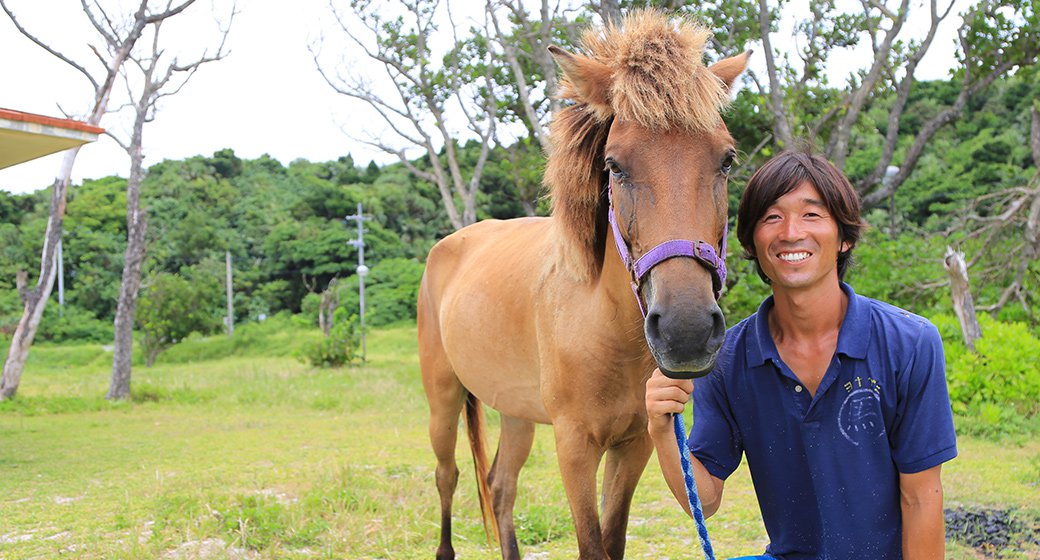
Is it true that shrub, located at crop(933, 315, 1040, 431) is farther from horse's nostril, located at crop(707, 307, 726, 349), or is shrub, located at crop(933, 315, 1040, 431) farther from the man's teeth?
horse's nostril, located at crop(707, 307, 726, 349)

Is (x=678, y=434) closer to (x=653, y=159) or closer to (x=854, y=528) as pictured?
(x=854, y=528)

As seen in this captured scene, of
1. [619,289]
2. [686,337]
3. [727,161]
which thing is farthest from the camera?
[619,289]

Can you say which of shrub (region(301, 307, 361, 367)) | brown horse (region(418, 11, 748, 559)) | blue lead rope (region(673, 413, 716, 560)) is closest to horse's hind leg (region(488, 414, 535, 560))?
brown horse (region(418, 11, 748, 559))

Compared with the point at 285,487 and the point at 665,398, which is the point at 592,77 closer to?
the point at 665,398

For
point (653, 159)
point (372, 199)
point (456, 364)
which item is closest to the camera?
point (653, 159)

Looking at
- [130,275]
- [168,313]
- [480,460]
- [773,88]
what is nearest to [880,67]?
[773,88]

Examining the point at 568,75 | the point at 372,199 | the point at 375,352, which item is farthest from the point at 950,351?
the point at 372,199

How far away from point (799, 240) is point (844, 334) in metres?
0.24

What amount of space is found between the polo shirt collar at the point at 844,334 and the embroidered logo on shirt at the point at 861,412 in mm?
72

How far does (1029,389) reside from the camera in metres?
7.32

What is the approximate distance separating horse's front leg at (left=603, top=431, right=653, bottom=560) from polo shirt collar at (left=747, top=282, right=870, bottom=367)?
1015 mm

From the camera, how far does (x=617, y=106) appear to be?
198cm

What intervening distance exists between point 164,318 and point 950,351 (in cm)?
1811

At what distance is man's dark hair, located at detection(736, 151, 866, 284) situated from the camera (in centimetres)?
179
